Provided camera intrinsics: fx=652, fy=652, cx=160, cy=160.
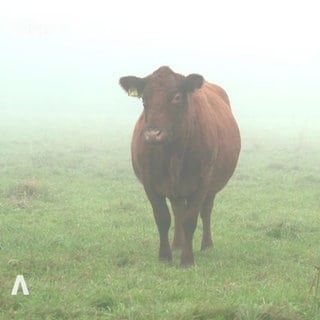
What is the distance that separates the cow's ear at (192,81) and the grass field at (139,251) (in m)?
2.35

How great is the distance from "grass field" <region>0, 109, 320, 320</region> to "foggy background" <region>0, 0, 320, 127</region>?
44139 mm

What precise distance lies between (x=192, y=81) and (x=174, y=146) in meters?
0.89

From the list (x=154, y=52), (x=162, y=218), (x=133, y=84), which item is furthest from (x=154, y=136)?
(x=154, y=52)

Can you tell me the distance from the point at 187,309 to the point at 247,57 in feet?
341

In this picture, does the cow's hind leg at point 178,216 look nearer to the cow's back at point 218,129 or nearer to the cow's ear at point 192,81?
the cow's back at point 218,129

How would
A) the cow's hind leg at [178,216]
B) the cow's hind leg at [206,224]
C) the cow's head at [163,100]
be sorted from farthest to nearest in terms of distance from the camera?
1. the cow's hind leg at [206,224]
2. the cow's hind leg at [178,216]
3. the cow's head at [163,100]

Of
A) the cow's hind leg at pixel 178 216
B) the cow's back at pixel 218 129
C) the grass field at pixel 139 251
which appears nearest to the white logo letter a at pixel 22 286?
the grass field at pixel 139 251

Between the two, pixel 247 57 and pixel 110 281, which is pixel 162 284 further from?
pixel 247 57

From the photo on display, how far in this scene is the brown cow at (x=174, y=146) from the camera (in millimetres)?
8281

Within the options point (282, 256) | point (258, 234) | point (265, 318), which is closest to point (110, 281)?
point (265, 318)

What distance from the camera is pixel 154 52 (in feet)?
344

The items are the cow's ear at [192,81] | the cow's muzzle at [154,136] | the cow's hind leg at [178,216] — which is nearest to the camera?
the cow's muzzle at [154,136]

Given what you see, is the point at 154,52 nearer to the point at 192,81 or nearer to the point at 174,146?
the point at 192,81

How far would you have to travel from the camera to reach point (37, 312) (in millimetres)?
6215
